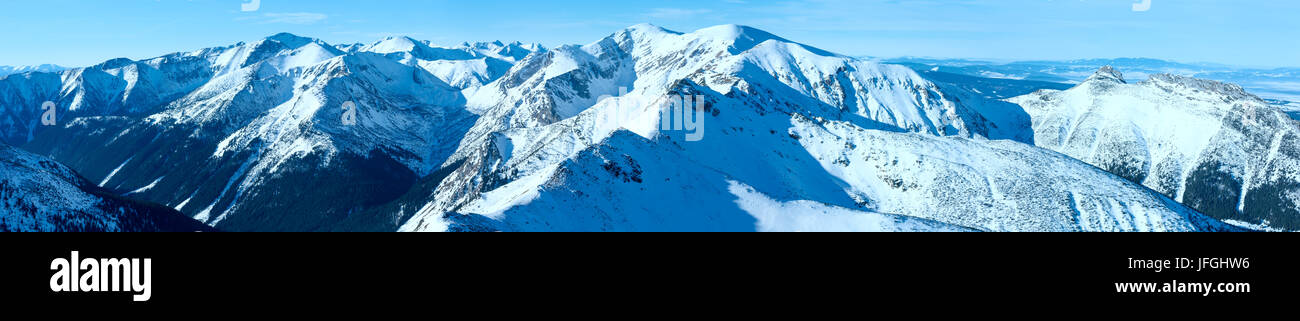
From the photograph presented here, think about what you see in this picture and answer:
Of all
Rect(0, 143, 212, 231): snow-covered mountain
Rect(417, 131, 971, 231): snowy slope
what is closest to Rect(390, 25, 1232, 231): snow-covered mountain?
Rect(417, 131, 971, 231): snowy slope

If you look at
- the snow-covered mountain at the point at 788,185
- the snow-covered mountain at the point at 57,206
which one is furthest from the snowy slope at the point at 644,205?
the snow-covered mountain at the point at 57,206

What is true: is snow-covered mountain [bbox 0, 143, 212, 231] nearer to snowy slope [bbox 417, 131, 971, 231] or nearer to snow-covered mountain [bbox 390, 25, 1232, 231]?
snow-covered mountain [bbox 390, 25, 1232, 231]

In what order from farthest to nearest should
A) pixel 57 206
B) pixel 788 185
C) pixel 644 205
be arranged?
1. pixel 788 185
2. pixel 57 206
3. pixel 644 205

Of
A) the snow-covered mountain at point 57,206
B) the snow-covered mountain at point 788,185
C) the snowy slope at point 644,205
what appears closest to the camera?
the snowy slope at point 644,205

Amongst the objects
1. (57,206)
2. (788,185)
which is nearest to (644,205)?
(788,185)

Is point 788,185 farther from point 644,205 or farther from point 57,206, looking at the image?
point 57,206

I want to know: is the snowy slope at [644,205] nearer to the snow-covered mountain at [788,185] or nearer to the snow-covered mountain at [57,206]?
the snow-covered mountain at [788,185]

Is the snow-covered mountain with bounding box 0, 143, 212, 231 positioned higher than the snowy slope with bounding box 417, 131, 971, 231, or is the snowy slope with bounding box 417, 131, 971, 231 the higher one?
the snowy slope with bounding box 417, 131, 971, 231
